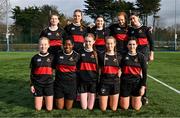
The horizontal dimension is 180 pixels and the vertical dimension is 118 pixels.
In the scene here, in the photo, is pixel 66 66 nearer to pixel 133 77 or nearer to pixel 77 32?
pixel 77 32

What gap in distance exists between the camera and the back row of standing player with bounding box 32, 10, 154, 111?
717 centimetres

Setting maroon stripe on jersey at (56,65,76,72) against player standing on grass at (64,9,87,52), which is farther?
player standing on grass at (64,9,87,52)

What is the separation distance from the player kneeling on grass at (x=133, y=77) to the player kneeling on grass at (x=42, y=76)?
1463 millimetres

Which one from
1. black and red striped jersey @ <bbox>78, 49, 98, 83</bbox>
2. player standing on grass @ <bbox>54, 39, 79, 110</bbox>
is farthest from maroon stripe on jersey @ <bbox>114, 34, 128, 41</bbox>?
player standing on grass @ <bbox>54, 39, 79, 110</bbox>

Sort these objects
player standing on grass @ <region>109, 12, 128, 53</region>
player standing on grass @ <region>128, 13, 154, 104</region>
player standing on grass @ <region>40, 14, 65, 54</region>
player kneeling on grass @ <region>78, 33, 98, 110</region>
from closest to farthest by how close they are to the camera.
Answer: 1. player kneeling on grass @ <region>78, 33, 98, 110</region>
2. player standing on grass @ <region>128, 13, 154, 104</region>
3. player standing on grass @ <region>109, 12, 128, 53</region>
4. player standing on grass @ <region>40, 14, 65, 54</region>

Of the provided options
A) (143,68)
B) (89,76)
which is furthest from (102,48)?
(143,68)

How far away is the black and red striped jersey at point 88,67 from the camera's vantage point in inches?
285

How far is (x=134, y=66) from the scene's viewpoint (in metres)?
7.16

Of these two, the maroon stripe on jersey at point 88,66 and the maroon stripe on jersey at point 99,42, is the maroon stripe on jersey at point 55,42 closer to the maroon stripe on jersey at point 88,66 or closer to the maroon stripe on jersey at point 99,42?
the maroon stripe on jersey at point 99,42

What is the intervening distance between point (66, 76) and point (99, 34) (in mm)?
1345

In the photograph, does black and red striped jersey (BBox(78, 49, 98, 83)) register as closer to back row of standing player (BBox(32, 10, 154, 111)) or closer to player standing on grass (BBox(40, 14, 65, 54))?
back row of standing player (BBox(32, 10, 154, 111))

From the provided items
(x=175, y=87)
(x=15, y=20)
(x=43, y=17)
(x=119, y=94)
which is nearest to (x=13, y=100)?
(x=119, y=94)

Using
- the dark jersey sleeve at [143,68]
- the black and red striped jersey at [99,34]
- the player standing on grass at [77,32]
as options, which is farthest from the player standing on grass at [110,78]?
the player standing on grass at [77,32]

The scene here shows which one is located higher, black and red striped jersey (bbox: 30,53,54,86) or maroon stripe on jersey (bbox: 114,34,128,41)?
maroon stripe on jersey (bbox: 114,34,128,41)
